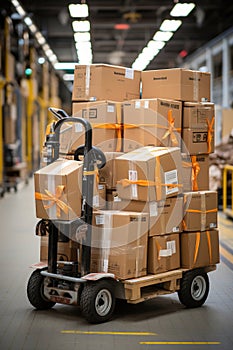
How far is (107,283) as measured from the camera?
5.54m

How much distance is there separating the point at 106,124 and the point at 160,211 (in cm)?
103

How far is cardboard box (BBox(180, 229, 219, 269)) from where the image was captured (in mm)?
6203

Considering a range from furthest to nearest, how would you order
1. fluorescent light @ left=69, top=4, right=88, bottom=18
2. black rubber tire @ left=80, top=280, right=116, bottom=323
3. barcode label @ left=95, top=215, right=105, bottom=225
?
fluorescent light @ left=69, top=4, right=88, bottom=18
barcode label @ left=95, top=215, right=105, bottom=225
black rubber tire @ left=80, top=280, right=116, bottom=323

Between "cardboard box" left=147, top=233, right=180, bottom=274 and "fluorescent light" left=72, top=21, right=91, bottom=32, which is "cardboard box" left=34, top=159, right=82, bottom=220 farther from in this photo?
"fluorescent light" left=72, top=21, right=91, bottom=32

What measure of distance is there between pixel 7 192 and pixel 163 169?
576 inches

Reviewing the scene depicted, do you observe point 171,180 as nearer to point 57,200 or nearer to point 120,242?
point 120,242

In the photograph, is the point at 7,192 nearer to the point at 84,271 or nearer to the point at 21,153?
the point at 21,153

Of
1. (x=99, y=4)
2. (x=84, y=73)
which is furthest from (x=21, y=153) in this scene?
(x=84, y=73)

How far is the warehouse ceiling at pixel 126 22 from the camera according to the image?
798 inches

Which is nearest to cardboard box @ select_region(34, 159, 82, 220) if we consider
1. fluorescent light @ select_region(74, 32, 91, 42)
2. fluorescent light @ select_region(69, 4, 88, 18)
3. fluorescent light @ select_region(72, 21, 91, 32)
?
fluorescent light @ select_region(69, 4, 88, 18)

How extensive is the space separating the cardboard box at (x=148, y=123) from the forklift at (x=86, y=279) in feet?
1.49

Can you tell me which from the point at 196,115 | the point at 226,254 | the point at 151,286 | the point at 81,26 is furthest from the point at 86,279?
the point at 81,26

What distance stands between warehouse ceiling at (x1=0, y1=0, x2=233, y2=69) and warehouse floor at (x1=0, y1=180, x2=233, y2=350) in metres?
9.91

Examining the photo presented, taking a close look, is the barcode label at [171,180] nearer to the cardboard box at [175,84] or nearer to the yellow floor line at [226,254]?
the cardboard box at [175,84]
